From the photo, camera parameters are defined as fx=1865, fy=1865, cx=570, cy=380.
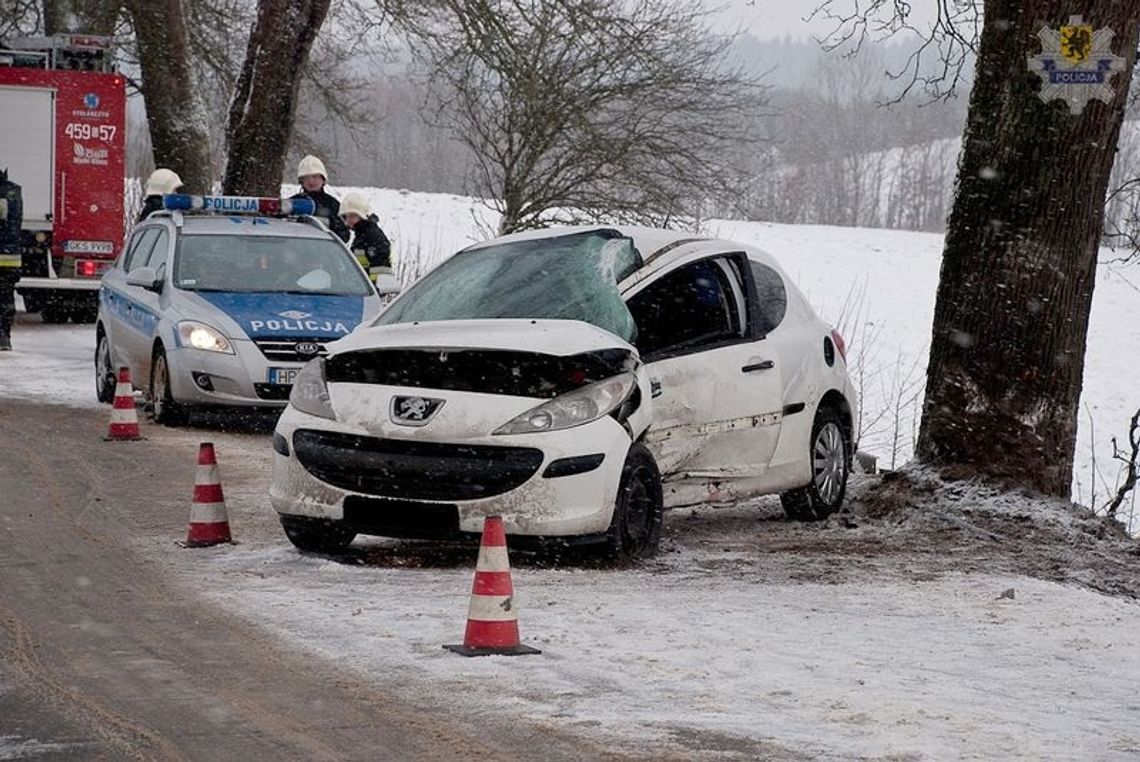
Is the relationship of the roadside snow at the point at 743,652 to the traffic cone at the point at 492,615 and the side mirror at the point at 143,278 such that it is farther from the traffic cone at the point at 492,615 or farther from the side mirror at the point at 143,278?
the side mirror at the point at 143,278

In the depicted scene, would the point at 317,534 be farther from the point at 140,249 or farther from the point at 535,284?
the point at 140,249

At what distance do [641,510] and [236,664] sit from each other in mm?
2807

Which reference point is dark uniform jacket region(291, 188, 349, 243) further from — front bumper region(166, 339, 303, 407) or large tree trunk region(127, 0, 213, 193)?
large tree trunk region(127, 0, 213, 193)

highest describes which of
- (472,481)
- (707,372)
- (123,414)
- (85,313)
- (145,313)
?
(707,372)

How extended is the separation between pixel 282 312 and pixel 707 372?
18.5ft

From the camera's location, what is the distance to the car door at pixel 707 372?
30.8 ft

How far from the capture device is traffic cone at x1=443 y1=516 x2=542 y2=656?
6598 mm

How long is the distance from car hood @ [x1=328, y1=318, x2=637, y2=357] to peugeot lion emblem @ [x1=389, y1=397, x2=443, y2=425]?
30 centimetres

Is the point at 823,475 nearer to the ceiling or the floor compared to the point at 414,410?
nearer to the floor

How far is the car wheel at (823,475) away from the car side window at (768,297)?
63cm

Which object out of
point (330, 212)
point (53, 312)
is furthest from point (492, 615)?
point (53, 312)

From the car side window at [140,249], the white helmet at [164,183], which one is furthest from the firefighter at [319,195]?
the white helmet at [164,183]

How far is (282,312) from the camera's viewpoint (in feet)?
47.2

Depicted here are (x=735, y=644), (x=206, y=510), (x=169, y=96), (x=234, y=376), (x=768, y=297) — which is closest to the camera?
(x=735, y=644)
